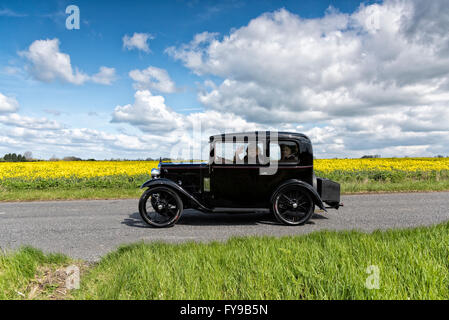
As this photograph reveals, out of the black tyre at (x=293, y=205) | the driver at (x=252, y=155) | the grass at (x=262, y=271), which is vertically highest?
the driver at (x=252, y=155)

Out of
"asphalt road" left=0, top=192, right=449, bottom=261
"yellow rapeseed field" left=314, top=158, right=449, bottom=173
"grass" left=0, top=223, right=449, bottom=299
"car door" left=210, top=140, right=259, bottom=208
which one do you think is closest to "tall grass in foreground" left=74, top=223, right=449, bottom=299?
"grass" left=0, top=223, right=449, bottom=299

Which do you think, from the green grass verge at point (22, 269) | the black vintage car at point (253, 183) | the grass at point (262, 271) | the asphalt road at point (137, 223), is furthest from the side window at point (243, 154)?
the green grass verge at point (22, 269)

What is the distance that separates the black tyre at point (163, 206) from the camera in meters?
5.74

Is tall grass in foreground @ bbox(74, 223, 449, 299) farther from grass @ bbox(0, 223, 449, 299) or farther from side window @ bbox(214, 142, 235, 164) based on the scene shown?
side window @ bbox(214, 142, 235, 164)

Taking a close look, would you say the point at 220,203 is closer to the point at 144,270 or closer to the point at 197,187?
the point at 197,187

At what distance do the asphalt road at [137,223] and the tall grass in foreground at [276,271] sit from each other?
1.31 m

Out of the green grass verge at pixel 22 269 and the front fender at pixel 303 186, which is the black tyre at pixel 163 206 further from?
the green grass verge at pixel 22 269

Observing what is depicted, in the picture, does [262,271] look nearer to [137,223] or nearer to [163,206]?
[163,206]

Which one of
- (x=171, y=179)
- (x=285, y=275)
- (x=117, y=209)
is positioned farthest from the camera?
(x=117, y=209)

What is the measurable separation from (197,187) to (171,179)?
0.66 metres

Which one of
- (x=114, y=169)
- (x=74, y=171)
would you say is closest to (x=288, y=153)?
(x=114, y=169)

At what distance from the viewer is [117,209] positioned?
295 inches

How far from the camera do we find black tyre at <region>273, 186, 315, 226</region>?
5.75 metres
